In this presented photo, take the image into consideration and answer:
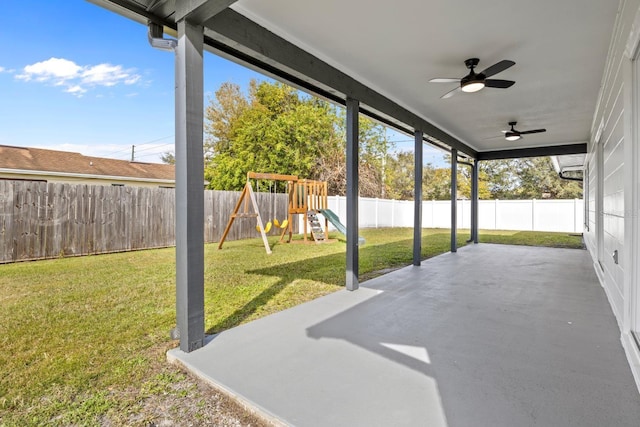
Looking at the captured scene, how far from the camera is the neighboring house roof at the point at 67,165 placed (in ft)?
33.4

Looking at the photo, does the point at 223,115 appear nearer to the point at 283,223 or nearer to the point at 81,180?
the point at 81,180

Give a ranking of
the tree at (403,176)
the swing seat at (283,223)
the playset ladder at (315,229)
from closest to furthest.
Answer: the swing seat at (283,223) < the playset ladder at (315,229) < the tree at (403,176)

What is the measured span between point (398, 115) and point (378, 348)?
3.80 meters

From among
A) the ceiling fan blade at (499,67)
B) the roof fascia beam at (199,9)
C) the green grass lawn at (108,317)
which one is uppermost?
the ceiling fan blade at (499,67)

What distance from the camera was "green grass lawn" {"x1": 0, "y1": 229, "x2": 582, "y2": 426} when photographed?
1.88m

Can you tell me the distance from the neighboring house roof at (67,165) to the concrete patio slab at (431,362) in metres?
11.0

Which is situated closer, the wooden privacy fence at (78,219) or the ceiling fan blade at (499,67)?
the ceiling fan blade at (499,67)

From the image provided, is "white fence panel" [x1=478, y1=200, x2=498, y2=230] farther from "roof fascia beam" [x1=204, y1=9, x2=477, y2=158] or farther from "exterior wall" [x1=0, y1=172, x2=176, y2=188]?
"exterior wall" [x1=0, y1=172, x2=176, y2=188]

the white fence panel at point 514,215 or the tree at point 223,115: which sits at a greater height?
the tree at point 223,115

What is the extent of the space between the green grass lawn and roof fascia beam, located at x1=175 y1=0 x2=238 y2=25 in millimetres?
2360

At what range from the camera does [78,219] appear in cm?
697

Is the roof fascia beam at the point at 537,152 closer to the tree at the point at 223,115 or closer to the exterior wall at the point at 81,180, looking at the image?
the exterior wall at the point at 81,180

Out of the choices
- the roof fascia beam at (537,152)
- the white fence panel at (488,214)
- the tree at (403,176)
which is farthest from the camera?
the tree at (403,176)

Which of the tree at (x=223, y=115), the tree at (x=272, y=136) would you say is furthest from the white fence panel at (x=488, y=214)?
the tree at (x=223, y=115)
